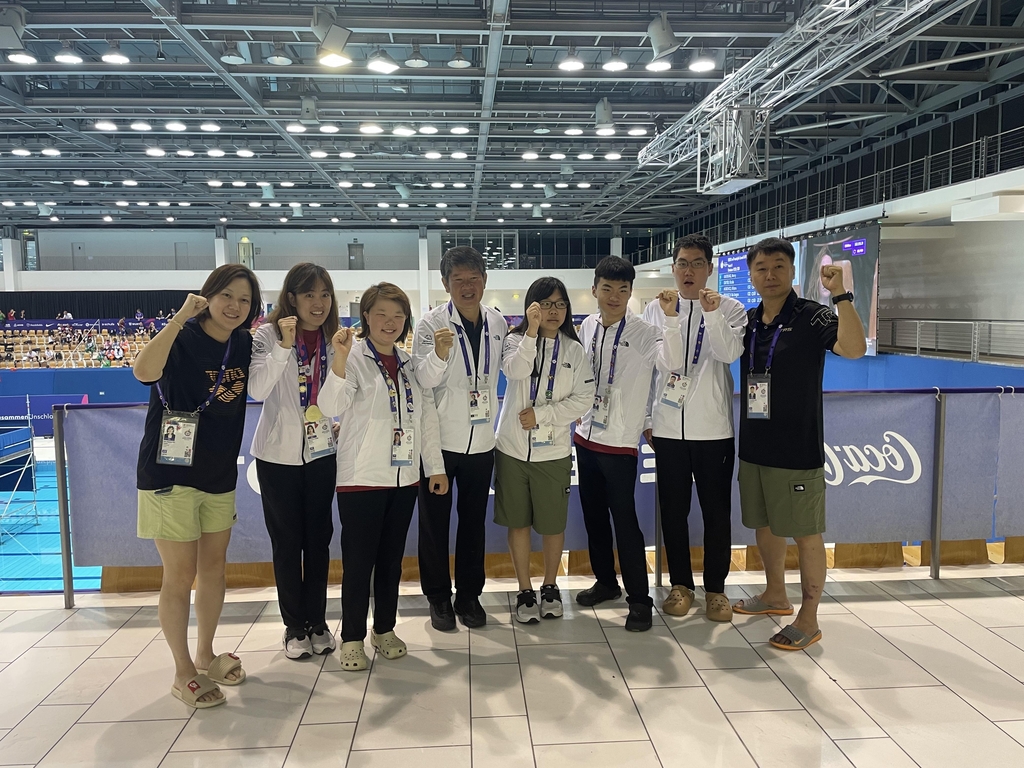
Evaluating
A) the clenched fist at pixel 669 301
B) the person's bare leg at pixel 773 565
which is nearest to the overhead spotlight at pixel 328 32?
the clenched fist at pixel 669 301

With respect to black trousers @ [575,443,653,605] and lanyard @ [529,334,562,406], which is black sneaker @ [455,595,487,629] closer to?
black trousers @ [575,443,653,605]

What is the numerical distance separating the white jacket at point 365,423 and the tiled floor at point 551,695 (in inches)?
31.7

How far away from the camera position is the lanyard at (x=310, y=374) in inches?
105

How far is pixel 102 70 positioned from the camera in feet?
30.0

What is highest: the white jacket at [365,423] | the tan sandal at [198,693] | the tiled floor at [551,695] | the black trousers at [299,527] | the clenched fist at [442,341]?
the clenched fist at [442,341]

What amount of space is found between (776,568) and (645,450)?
89 centimetres

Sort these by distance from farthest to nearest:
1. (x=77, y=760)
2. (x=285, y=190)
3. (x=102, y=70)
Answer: (x=285, y=190) → (x=102, y=70) → (x=77, y=760)

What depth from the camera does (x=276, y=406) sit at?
264cm

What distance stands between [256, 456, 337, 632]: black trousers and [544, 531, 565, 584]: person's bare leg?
103 centimetres

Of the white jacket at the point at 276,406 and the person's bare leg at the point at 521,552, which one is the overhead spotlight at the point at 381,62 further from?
the person's bare leg at the point at 521,552

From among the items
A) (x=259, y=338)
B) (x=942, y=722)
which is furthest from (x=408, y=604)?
(x=942, y=722)

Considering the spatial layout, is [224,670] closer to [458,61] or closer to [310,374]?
[310,374]

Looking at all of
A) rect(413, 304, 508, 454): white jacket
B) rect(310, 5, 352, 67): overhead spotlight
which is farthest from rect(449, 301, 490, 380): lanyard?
rect(310, 5, 352, 67): overhead spotlight

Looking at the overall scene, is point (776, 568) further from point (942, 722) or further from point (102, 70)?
point (102, 70)
